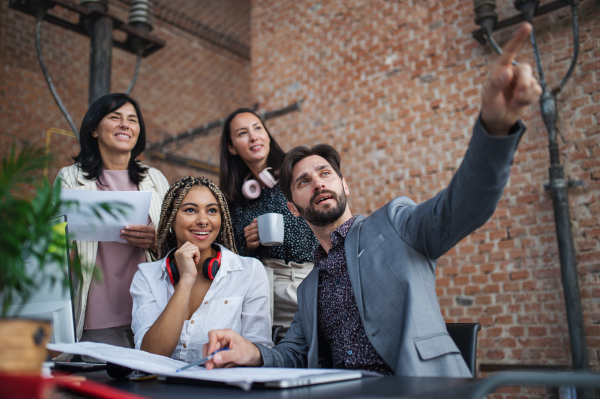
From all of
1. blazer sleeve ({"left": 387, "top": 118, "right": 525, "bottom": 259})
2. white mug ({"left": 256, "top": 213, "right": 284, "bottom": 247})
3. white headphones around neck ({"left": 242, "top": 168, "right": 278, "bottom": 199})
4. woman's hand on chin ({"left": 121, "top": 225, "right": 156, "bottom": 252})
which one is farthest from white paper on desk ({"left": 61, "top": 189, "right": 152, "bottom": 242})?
blazer sleeve ({"left": 387, "top": 118, "right": 525, "bottom": 259})

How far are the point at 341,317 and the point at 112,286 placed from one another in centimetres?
115

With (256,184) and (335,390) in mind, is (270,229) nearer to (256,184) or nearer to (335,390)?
(256,184)

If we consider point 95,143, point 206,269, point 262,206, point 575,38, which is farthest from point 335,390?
point 575,38

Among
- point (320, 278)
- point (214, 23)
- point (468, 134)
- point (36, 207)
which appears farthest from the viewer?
point (214, 23)

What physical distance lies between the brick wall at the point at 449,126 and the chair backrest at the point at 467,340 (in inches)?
83.8

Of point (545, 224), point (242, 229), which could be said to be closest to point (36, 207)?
point (242, 229)

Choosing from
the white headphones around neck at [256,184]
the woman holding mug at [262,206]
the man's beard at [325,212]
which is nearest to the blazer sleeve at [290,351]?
the man's beard at [325,212]

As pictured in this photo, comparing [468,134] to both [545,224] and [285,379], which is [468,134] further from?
[285,379]

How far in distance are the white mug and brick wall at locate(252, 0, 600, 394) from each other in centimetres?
208

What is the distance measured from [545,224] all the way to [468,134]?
0.91 meters

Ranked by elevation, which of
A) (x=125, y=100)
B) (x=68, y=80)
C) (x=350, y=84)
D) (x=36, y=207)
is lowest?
(x=36, y=207)

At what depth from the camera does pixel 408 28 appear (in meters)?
4.26

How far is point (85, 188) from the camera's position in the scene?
219 cm

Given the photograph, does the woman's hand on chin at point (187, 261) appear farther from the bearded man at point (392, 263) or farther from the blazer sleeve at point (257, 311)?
the bearded man at point (392, 263)
